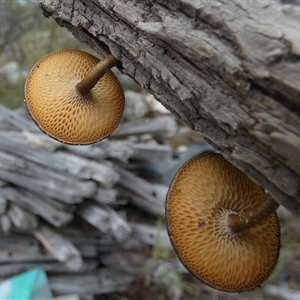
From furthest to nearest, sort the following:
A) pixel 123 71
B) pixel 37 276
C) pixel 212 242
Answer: pixel 37 276, pixel 123 71, pixel 212 242

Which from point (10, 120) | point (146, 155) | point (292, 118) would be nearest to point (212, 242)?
point (292, 118)

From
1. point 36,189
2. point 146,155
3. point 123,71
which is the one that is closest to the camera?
point 123,71

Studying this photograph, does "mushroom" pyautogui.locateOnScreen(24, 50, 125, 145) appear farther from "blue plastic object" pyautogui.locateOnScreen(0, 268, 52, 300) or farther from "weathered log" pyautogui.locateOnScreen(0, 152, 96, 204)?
"blue plastic object" pyautogui.locateOnScreen(0, 268, 52, 300)

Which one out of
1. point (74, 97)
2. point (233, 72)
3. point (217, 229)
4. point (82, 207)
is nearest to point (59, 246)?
point (82, 207)

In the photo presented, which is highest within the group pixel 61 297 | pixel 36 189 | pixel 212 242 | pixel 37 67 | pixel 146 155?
pixel 37 67

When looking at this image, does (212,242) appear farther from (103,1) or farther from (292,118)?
(103,1)

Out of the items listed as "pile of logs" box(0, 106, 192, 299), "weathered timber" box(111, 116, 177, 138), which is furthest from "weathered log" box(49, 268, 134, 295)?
"weathered timber" box(111, 116, 177, 138)
